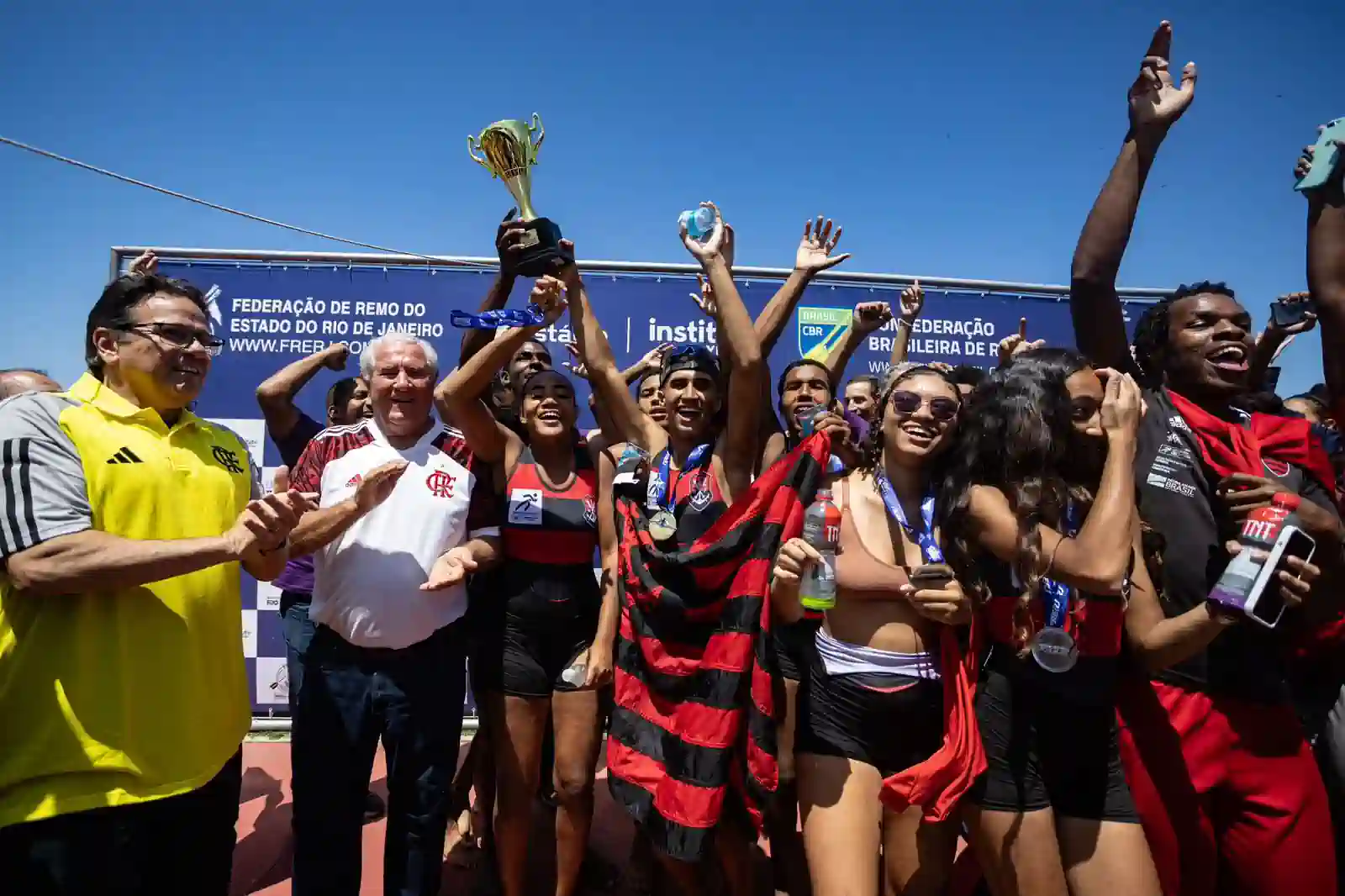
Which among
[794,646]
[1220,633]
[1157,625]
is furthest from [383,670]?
[1220,633]

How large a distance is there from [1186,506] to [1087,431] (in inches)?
15.9

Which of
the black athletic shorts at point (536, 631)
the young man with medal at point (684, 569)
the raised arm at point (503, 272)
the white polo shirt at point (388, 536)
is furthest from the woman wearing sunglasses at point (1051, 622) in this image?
the raised arm at point (503, 272)

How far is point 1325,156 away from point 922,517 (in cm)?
173

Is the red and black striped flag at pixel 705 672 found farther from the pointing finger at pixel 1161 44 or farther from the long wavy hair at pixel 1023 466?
the pointing finger at pixel 1161 44

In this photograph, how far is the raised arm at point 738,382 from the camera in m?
2.53

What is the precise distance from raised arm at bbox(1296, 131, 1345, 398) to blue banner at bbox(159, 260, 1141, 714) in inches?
115

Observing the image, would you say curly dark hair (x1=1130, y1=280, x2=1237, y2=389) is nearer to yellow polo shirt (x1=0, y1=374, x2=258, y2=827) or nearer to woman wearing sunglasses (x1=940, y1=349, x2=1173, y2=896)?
woman wearing sunglasses (x1=940, y1=349, x2=1173, y2=896)

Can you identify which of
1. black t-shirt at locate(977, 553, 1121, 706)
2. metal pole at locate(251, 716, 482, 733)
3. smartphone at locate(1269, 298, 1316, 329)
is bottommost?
metal pole at locate(251, 716, 482, 733)

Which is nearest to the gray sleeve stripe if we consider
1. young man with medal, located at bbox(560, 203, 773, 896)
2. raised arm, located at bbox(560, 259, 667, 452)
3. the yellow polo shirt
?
the yellow polo shirt

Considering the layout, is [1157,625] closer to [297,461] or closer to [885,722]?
[885,722]

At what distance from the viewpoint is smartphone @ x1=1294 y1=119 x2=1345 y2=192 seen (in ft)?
7.62

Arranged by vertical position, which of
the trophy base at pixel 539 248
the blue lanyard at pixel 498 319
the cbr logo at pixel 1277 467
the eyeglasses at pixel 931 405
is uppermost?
the trophy base at pixel 539 248

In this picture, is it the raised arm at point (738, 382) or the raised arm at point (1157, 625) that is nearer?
the raised arm at point (1157, 625)

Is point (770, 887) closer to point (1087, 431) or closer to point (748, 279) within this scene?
point (1087, 431)
